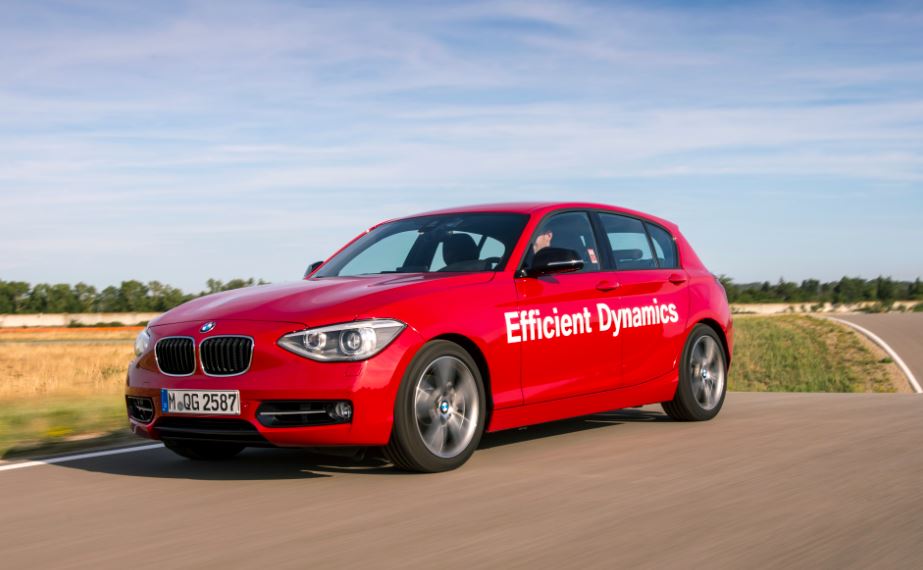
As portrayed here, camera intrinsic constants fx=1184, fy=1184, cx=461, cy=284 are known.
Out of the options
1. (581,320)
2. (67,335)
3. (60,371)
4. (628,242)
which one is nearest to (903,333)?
(60,371)

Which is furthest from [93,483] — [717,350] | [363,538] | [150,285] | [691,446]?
[150,285]

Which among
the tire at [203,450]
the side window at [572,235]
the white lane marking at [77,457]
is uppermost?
the side window at [572,235]

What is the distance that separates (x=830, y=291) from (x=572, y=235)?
11415 centimetres

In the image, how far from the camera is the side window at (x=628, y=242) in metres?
8.92

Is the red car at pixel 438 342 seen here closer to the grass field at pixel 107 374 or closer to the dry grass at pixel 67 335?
the grass field at pixel 107 374

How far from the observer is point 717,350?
983cm

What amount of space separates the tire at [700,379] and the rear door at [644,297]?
19 centimetres

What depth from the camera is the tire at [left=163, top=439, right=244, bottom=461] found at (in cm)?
A: 750

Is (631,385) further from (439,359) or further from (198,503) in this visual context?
(198,503)

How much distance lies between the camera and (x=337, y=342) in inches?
256

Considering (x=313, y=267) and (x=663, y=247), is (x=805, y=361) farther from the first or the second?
(x=313, y=267)

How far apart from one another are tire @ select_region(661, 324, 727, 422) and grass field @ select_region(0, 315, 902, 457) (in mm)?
4377

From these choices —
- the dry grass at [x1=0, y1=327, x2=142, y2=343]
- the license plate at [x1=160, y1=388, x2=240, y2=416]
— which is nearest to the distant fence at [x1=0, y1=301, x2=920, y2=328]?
the dry grass at [x1=0, y1=327, x2=142, y2=343]

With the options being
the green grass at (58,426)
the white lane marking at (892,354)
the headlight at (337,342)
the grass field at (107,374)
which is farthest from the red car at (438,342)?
the white lane marking at (892,354)
